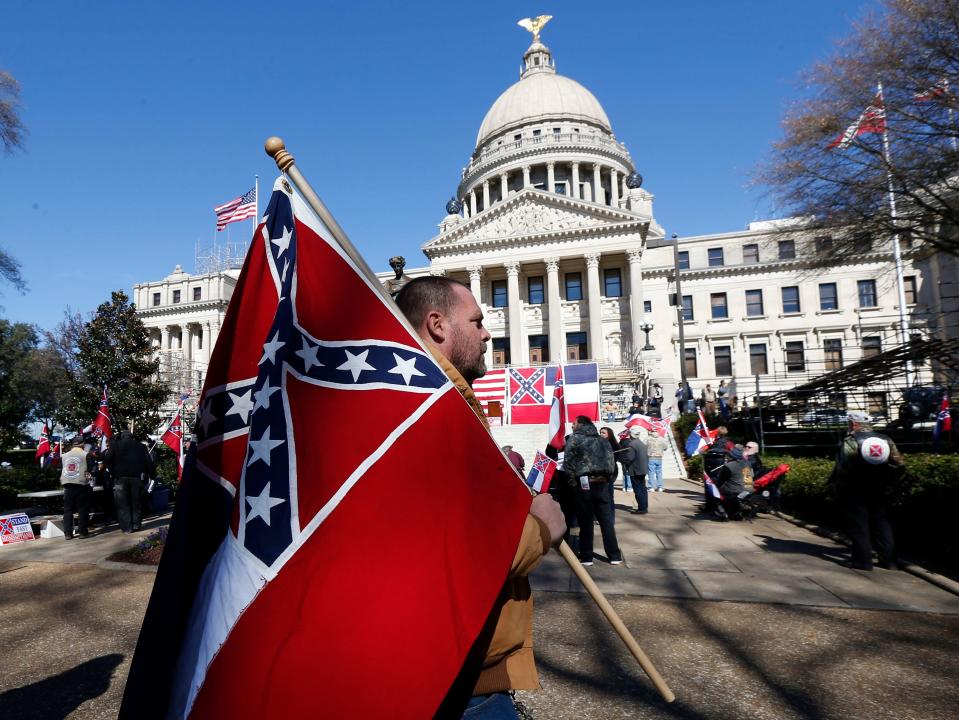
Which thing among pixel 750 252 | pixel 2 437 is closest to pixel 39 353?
pixel 2 437

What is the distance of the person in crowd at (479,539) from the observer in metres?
1.51

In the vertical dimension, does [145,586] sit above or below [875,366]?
below

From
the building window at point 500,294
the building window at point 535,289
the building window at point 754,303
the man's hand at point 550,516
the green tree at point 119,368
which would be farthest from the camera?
the building window at point 754,303

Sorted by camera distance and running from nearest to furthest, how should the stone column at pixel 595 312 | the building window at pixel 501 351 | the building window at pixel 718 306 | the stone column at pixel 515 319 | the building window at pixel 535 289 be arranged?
the stone column at pixel 595 312, the stone column at pixel 515 319, the building window at pixel 501 351, the building window at pixel 535 289, the building window at pixel 718 306

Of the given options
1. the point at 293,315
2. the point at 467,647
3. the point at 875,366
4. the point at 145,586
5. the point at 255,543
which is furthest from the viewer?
the point at 875,366

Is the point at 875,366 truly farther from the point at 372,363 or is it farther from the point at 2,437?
the point at 2,437

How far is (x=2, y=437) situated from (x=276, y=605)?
23.6 meters

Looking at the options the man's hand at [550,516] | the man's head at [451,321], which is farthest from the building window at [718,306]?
the man's hand at [550,516]

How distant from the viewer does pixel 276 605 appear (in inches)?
55.6

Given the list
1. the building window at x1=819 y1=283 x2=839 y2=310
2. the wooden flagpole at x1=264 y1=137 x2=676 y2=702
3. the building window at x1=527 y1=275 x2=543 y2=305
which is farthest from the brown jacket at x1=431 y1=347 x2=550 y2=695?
the building window at x1=819 y1=283 x2=839 y2=310

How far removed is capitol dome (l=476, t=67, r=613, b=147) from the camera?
6172 centimetres

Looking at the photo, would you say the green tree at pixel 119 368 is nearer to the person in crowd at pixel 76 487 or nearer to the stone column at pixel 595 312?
the person in crowd at pixel 76 487

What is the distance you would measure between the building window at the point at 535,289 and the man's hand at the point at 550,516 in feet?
146

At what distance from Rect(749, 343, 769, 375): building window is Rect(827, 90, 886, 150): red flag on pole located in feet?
128
